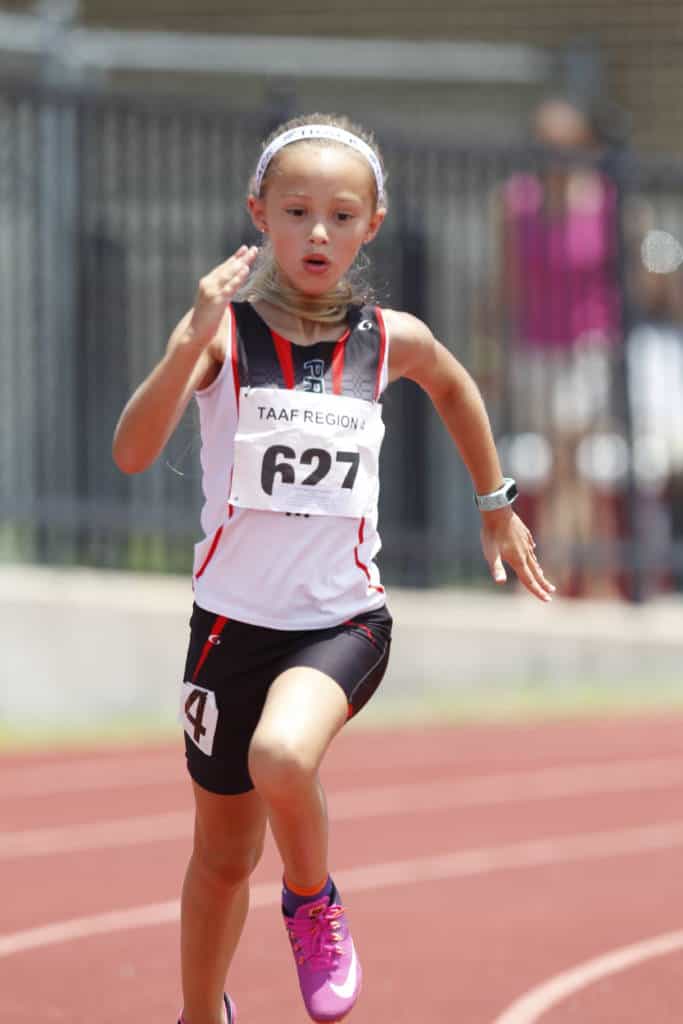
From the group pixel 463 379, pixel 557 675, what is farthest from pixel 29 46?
pixel 463 379

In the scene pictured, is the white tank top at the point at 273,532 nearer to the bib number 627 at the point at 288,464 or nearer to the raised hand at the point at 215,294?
the bib number 627 at the point at 288,464

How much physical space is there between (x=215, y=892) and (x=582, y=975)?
1.63 metres

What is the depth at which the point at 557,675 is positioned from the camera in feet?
40.8

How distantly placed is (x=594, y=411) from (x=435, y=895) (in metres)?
6.47

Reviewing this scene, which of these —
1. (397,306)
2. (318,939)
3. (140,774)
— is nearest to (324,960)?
(318,939)

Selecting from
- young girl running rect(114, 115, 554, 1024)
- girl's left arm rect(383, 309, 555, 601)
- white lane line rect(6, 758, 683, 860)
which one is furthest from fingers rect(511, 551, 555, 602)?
white lane line rect(6, 758, 683, 860)

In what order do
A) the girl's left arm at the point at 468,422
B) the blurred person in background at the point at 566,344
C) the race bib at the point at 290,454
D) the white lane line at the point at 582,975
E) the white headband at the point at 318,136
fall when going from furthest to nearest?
the blurred person in background at the point at 566,344, the white lane line at the point at 582,975, the girl's left arm at the point at 468,422, the white headband at the point at 318,136, the race bib at the point at 290,454

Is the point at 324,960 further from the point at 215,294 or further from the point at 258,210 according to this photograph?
the point at 258,210

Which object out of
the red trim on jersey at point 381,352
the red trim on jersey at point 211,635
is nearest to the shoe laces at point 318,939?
the red trim on jersey at point 211,635

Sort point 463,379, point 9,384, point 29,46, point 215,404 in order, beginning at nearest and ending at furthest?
1. point 215,404
2. point 463,379
3. point 9,384
4. point 29,46

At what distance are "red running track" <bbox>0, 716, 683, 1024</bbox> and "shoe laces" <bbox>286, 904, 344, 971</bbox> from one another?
3.29 ft

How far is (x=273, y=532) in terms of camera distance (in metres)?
4.34

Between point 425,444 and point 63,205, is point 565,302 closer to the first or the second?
point 425,444

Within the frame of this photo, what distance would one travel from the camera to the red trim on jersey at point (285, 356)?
436 centimetres
